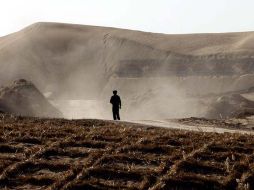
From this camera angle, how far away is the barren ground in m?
11.4

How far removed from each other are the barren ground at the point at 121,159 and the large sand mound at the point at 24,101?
65.1ft

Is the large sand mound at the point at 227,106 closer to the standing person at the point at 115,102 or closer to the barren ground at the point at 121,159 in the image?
the standing person at the point at 115,102

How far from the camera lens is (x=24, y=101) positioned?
1478 inches

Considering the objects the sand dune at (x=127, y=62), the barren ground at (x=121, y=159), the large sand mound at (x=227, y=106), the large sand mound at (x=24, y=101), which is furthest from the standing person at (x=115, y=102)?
the sand dune at (x=127, y=62)

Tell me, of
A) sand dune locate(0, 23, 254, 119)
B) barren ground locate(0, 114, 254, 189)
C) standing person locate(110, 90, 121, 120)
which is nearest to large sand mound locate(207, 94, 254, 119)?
sand dune locate(0, 23, 254, 119)

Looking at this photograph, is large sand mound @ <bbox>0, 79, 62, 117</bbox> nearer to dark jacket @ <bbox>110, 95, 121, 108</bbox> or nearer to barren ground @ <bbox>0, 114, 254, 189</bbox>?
dark jacket @ <bbox>110, 95, 121, 108</bbox>

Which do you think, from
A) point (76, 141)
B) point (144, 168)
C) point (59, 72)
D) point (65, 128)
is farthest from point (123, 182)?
point (59, 72)

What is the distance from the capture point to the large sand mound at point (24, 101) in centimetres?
3628

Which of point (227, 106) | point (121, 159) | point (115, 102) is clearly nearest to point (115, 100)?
point (115, 102)

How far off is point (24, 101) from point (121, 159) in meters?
25.4

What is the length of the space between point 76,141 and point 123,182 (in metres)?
3.40

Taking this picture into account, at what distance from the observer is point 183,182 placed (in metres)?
11.3

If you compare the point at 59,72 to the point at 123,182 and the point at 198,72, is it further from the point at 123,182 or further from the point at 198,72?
the point at 123,182

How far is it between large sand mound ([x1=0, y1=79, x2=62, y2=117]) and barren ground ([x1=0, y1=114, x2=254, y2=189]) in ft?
65.1
